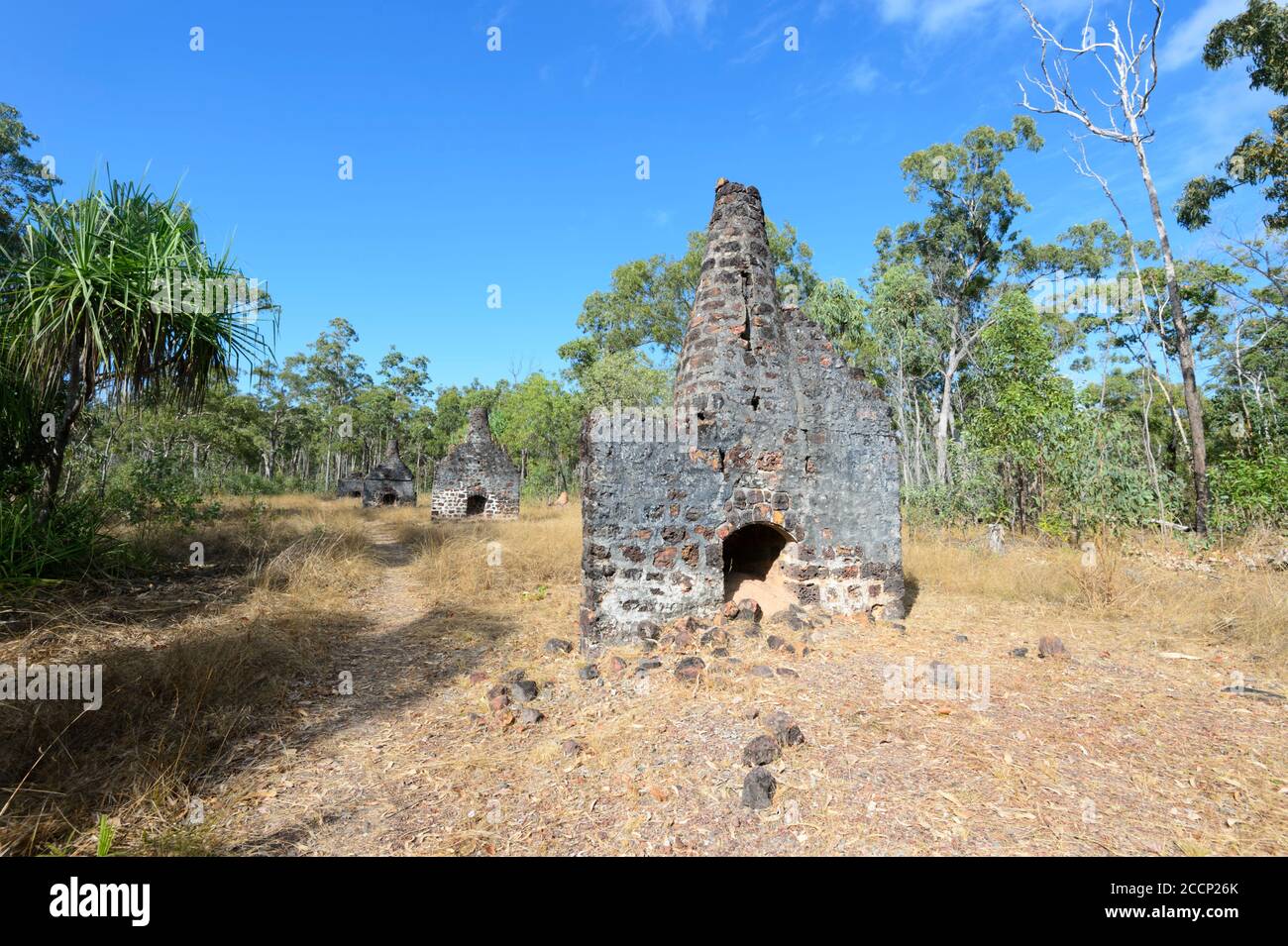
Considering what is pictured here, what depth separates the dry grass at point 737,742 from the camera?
2838 mm

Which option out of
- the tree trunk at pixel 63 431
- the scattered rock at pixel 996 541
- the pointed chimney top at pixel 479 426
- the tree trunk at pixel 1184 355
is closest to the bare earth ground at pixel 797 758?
the tree trunk at pixel 63 431

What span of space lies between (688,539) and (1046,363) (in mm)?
10005

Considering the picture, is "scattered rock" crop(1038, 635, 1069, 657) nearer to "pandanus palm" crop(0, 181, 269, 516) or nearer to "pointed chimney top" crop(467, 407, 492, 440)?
"pandanus palm" crop(0, 181, 269, 516)

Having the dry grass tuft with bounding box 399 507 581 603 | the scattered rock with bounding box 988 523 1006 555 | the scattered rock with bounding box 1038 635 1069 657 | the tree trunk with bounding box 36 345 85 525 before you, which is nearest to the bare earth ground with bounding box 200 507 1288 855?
the scattered rock with bounding box 1038 635 1069 657

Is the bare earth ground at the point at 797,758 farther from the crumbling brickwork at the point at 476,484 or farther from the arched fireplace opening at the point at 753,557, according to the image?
the crumbling brickwork at the point at 476,484

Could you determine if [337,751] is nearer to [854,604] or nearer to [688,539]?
[688,539]

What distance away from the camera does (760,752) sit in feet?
11.3

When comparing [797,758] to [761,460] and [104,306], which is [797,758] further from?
[104,306]

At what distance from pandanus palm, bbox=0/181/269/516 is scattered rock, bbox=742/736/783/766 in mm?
7866

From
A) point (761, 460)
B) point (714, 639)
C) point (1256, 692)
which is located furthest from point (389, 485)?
point (1256, 692)

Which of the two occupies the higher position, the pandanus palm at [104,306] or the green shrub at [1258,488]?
the pandanus palm at [104,306]

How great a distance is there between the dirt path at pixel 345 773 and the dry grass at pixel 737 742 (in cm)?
2

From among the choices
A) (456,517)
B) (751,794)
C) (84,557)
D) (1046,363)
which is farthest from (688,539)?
(456,517)

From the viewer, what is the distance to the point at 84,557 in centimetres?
662
